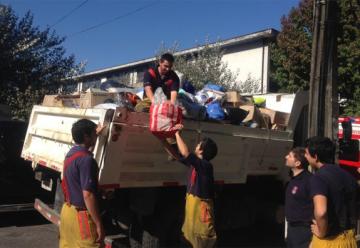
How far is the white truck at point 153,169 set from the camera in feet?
16.5

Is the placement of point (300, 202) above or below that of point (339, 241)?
above

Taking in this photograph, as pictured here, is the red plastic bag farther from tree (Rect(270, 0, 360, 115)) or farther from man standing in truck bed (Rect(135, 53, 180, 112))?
tree (Rect(270, 0, 360, 115))

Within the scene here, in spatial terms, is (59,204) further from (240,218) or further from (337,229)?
(337,229)

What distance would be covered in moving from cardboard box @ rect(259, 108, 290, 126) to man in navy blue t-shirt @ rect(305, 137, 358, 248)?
3.28m

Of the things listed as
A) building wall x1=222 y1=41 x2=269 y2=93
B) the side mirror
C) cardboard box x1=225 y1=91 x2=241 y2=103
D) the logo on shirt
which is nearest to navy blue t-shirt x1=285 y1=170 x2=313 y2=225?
the logo on shirt

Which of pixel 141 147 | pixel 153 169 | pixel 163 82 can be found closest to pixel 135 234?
pixel 153 169

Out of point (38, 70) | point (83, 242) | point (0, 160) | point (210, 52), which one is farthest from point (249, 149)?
point (210, 52)

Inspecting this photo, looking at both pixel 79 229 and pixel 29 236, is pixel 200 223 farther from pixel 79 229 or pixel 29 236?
pixel 29 236

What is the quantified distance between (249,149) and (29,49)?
11.1 m

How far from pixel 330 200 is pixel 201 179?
1.58m

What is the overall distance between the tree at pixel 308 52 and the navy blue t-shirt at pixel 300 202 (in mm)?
9189

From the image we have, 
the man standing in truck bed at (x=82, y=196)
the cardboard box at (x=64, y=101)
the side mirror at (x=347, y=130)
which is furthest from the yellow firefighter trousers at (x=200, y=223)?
the side mirror at (x=347, y=130)

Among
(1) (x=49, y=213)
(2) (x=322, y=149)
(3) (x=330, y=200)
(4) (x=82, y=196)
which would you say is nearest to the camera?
(3) (x=330, y=200)

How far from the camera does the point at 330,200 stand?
3.46 metres
